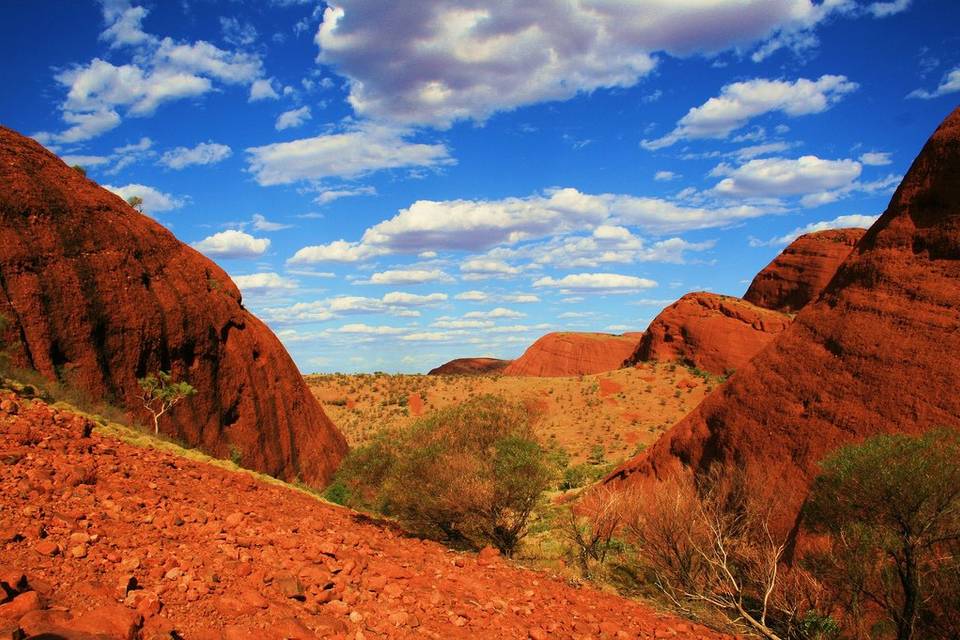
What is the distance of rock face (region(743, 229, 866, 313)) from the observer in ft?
173

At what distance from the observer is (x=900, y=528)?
9117 millimetres

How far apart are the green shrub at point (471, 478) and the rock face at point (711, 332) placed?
37.4 meters

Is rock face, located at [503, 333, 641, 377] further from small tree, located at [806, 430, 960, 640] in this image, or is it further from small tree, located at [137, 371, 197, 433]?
small tree, located at [806, 430, 960, 640]

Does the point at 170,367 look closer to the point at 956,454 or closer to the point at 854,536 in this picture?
the point at 854,536

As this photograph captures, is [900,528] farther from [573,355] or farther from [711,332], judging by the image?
[573,355]

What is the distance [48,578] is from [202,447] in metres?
16.0

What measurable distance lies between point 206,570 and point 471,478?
8.73m

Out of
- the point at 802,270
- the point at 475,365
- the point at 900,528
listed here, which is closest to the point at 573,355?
the point at 802,270

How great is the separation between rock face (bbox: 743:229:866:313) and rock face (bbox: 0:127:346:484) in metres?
49.8

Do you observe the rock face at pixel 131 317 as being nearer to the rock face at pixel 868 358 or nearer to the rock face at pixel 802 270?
the rock face at pixel 868 358

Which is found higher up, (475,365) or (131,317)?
(131,317)

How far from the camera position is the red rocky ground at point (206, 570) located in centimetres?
417

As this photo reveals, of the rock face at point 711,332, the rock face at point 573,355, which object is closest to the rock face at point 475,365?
the rock face at point 573,355

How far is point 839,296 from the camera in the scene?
1636 centimetres
